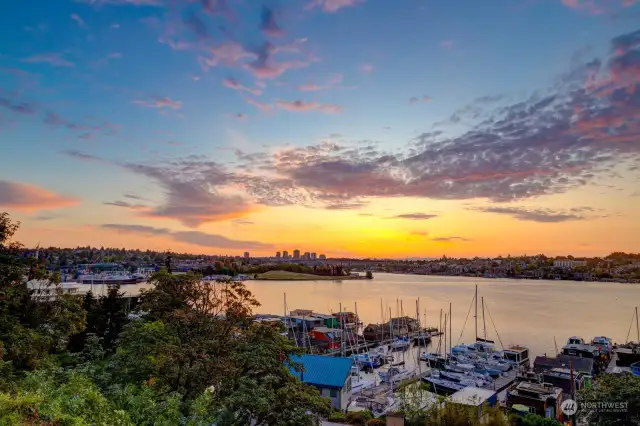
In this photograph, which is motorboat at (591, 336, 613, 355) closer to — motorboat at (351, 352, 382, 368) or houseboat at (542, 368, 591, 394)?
houseboat at (542, 368, 591, 394)

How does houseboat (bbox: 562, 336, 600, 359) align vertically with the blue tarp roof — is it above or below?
below

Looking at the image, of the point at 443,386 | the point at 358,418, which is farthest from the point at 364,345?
the point at 358,418

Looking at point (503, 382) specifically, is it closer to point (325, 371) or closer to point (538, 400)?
point (538, 400)

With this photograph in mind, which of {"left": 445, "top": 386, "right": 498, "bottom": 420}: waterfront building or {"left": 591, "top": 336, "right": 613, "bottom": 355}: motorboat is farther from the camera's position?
{"left": 591, "top": 336, "right": 613, "bottom": 355}: motorboat

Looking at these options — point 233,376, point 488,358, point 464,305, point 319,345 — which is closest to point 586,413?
point 233,376

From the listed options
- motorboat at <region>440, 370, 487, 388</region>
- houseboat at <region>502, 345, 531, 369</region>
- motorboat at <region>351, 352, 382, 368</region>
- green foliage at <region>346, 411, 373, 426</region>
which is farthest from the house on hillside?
houseboat at <region>502, 345, 531, 369</region>

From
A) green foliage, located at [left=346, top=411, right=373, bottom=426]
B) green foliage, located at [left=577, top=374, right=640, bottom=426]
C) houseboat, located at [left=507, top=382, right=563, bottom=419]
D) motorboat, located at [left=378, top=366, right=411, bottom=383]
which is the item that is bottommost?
motorboat, located at [left=378, top=366, right=411, bottom=383]

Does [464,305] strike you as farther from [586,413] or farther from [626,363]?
[586,413]
